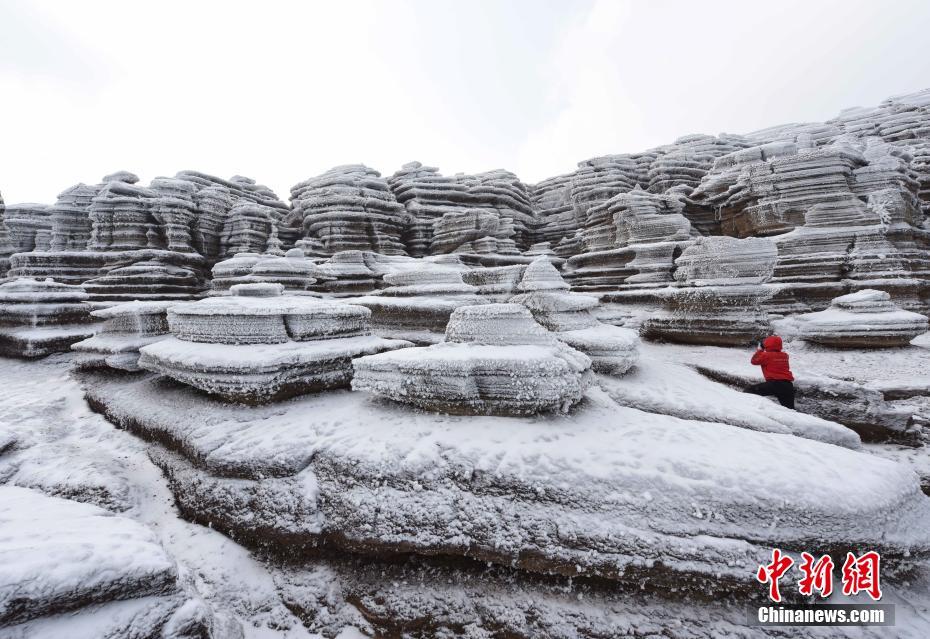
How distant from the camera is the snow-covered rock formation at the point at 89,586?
110 cm

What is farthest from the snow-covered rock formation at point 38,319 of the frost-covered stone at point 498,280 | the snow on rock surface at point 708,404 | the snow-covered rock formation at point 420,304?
the snow on rock surface at point 708,404

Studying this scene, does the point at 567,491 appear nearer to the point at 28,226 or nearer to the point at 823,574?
the point at 823,574

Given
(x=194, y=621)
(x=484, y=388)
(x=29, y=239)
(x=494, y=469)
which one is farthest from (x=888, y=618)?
(x=29, y=239)

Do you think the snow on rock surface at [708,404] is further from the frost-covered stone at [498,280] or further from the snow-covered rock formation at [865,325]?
the frost-covered stone at [498,280]

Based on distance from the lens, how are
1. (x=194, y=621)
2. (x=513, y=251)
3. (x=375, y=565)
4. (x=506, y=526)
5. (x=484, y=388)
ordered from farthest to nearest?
1. (x=513, y=251)
2. (x=484, y=388)
3. (x=375, y=565)
4. (x=506, y=526)
5. (x=194, y=621)

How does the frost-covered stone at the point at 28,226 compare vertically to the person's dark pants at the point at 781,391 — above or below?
above

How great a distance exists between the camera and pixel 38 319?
553 centimetres

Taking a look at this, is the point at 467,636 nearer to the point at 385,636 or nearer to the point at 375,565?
the point at 385,636

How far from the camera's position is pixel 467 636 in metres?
1.57

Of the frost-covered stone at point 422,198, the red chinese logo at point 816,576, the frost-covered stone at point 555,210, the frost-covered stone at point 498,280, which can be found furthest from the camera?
the frost-covered stone at point 555,210

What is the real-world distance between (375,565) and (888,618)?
7.02 ft

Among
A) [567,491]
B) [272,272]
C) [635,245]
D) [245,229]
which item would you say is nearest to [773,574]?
[567,491]

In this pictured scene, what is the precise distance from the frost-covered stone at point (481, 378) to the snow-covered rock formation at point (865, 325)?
184 inches

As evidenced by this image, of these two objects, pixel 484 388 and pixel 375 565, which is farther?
pixel 484 388
